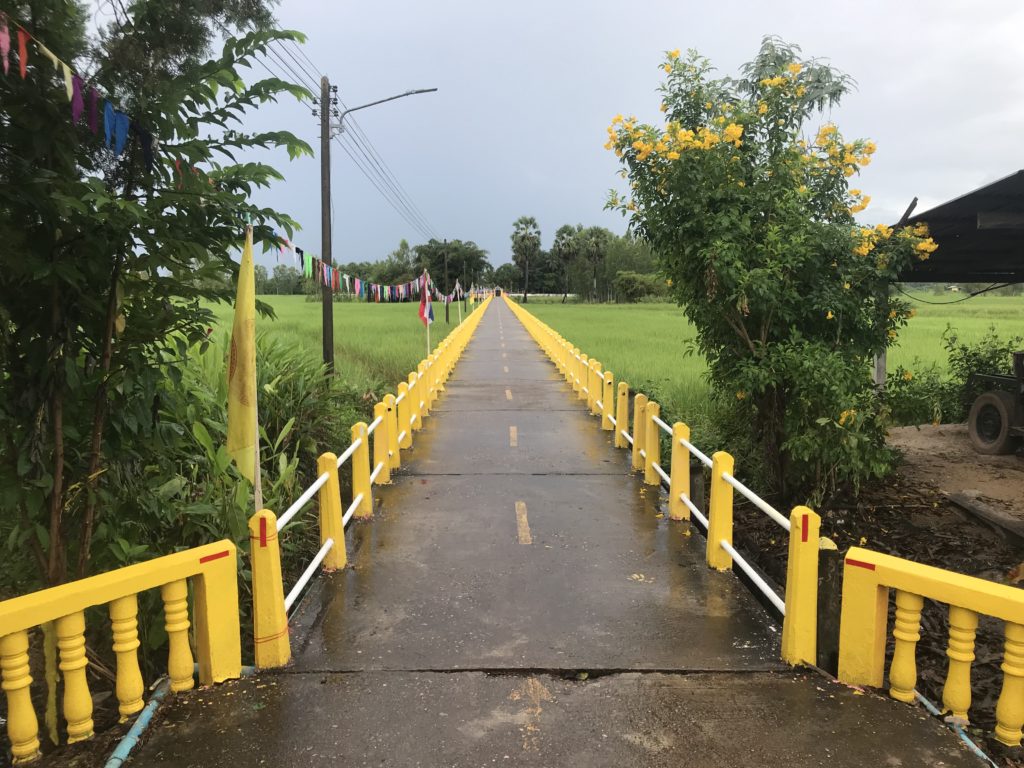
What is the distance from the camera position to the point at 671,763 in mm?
2990

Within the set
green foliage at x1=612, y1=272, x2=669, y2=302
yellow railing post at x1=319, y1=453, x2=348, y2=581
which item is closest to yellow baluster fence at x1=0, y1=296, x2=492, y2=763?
yellow railing post at x1=319, y1=453, x2=348, y2=581

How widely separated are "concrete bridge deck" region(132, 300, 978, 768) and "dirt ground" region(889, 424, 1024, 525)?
14.1ft

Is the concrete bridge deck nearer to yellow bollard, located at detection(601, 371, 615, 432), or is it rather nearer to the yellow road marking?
the yellow road marking

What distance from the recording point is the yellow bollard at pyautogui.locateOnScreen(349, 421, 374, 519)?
6082 millimetres

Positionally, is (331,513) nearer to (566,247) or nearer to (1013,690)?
(1013,690)

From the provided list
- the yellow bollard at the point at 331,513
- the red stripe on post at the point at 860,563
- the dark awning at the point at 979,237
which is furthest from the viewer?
the dark awning at the point at 979,237

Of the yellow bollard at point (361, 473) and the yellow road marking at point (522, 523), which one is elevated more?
the yellow bollard at point (361, 473)

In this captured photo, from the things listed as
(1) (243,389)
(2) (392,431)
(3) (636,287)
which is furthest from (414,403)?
(3) (636,287)

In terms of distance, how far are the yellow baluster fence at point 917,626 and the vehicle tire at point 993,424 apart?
7.49 m

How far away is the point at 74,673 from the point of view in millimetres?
3076

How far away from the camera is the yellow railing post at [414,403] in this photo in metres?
10.1

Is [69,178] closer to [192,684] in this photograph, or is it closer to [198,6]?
[198,6]

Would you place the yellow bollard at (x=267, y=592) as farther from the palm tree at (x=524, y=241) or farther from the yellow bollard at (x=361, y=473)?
the palm tree at (x=524, y=241)

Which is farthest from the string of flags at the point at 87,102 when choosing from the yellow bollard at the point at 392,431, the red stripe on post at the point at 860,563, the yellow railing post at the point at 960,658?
the yellow bollard at the point at 392,431
